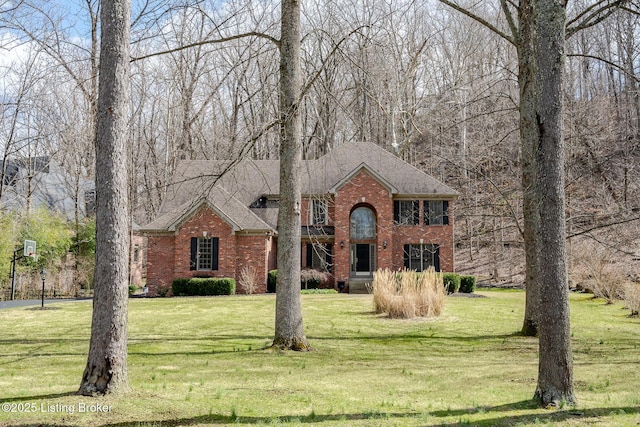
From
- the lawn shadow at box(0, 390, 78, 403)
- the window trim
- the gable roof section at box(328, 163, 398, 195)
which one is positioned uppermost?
the gable roof section at box(328, 163, 398, 195)

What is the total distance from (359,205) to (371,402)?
77.1 feet

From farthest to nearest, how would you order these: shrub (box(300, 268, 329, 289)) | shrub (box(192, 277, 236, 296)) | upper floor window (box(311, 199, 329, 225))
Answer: shrub (box(300, 268, 329, 289)), shrub (box(192, 277, 236, 296)), upper floor window (box(311, 199, 329, 225))

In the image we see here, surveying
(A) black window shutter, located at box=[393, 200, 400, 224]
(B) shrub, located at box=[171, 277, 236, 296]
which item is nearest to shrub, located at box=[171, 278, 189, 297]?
(B) shrub, located at box=[171, 277, 236, 296]

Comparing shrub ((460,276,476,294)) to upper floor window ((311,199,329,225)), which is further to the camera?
shrub ((460,276,476,294))

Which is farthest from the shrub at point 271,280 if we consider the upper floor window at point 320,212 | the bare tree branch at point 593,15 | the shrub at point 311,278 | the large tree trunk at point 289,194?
the bare tree branch at point 593,15

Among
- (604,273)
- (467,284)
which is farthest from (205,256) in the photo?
(604,273)

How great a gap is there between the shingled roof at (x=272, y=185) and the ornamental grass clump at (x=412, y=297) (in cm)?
1129

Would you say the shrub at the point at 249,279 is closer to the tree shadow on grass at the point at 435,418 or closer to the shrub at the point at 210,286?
the shrub at the point at 210,286

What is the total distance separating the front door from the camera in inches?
1169

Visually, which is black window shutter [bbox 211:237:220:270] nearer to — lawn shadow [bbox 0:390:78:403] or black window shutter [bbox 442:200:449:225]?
black window shutter [bbox 442:200:449:225]

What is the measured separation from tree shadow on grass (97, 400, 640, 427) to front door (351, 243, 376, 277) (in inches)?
933

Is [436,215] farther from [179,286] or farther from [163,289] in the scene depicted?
[163,289]

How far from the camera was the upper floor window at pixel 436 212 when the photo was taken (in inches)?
1152

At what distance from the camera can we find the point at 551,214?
241 inches
